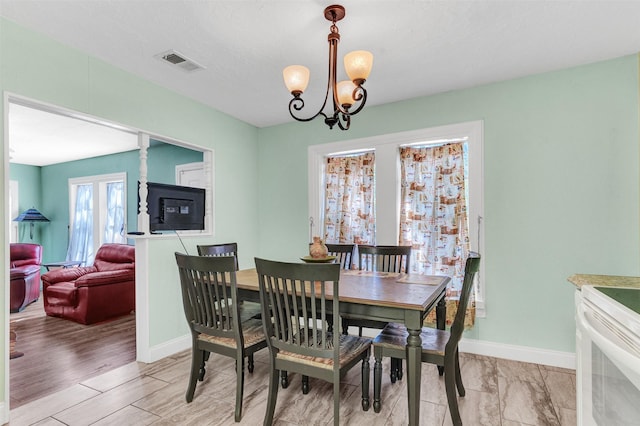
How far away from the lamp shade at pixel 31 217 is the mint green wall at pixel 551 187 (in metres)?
7.02

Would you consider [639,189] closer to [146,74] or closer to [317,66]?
[317,66]

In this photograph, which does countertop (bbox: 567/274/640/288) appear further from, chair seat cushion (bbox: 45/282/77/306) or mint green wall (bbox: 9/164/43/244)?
mint green wall (bbox: 9/164/43/244)

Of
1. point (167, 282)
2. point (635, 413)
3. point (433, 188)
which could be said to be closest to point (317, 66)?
point (433, 188)

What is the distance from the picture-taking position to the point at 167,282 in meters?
3.16

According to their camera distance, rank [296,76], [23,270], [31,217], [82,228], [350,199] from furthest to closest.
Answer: [82,228] < [31,217] < [23,270] < [350,199] < [296,76]

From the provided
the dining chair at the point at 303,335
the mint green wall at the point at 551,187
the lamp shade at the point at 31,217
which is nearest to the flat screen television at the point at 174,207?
the dining chair at the point at 303,335

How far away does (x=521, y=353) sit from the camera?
2.89 metres

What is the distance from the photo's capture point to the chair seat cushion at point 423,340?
1.97 m

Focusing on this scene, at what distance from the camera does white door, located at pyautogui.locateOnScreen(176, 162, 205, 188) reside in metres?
4.76

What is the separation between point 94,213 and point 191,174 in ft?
8.25

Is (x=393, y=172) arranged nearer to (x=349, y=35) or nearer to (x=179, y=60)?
(x=349, y=35)

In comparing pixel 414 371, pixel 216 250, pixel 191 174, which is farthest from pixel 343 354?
pixel 191 174

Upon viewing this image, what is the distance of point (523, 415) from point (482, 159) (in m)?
2.07

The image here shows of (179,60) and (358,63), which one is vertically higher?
(179,60)
